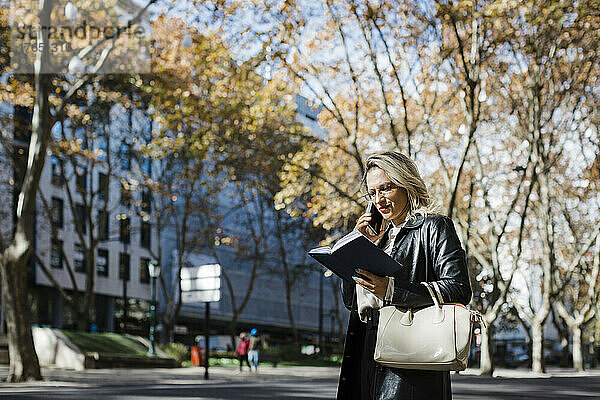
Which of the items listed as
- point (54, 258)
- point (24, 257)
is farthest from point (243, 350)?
point (54, 258)

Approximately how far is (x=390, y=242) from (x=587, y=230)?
33274 millimetres

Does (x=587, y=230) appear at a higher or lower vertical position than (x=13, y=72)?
lower

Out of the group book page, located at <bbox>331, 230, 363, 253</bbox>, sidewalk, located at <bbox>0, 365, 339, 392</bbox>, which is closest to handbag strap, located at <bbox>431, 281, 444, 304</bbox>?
book page, located at <bbox>331, 230, 363, 253</bbox>

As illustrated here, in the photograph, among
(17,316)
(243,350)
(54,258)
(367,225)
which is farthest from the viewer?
(54,258)

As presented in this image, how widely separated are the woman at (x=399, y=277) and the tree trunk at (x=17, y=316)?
14823mm

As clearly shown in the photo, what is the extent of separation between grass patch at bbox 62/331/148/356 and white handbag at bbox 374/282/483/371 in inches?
1031

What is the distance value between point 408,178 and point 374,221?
28 cm

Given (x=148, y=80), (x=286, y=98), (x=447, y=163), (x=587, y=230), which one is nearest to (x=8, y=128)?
(x=148, y=80)

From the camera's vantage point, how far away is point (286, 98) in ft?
73.1

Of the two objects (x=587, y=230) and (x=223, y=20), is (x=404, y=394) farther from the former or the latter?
(x=587, y=230)

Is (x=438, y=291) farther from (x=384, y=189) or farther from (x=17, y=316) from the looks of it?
(x=17, y=316)

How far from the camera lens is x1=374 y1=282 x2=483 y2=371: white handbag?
10.00 feet

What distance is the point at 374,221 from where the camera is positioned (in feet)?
11.7

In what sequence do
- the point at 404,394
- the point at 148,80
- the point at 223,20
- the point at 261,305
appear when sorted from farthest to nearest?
the point at 261,305, the point at 148,80, the point at 223,20, the point at 404,394
